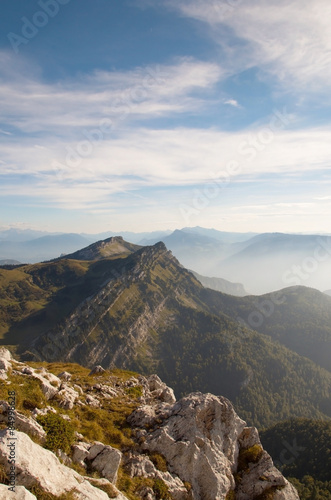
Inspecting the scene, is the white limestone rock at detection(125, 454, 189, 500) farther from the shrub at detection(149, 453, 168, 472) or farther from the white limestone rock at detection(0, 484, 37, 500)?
the white limestone rock at detection(0, 484, 37, 500)

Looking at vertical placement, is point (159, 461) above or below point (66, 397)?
below

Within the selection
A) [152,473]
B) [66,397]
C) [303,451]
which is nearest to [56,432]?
Result: [66,397]

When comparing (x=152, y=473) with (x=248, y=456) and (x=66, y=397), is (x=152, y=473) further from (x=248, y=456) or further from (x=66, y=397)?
(x=248, y=456)

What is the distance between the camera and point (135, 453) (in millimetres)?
26141

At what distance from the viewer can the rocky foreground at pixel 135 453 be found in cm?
1606

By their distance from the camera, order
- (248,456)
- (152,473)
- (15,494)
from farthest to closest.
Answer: (248,456)
(152,473)
(15,494)

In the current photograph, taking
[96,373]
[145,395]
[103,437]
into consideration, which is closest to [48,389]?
[103,437]

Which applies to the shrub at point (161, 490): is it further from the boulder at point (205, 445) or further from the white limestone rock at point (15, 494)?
the white limestone rock at point (15, 494)

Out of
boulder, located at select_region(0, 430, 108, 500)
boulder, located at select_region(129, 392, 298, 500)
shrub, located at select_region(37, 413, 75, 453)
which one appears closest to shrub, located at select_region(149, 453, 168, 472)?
boulder, located at select_region(129, 392, 298, 500)

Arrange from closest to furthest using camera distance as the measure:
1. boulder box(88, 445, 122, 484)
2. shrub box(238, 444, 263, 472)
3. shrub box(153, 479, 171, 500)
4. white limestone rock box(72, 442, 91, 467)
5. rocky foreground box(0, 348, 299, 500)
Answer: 1. rocky foreground box(0, 348, 299, 500)
2. white limestone rock box(72, 442, 91, 467)
3. boulder box(88, 445, 122, 484)
4. shrub box(153, 479, 171, 500)
5. shrub box(238, 444, 263, 472)

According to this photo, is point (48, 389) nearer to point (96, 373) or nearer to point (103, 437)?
point (103, 437)

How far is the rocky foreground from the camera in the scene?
1606 centimetres

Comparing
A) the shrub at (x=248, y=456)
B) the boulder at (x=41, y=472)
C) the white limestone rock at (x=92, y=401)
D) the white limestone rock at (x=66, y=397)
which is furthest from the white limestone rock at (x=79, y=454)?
the shrub at (x=248, y=456)

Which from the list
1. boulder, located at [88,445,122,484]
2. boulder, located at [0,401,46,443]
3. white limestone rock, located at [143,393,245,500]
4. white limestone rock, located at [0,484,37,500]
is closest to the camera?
white limestone rock, located at [0,484,37,500]
